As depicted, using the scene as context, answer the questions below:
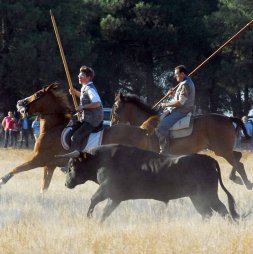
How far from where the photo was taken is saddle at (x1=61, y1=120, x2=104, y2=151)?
40.2 feet

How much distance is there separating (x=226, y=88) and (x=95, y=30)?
7.40 metres

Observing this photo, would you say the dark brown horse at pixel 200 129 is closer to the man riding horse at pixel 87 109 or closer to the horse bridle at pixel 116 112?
the horse bridle at pixel 116 112

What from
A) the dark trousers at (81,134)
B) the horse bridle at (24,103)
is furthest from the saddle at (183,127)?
the horse bridle at (24,103)

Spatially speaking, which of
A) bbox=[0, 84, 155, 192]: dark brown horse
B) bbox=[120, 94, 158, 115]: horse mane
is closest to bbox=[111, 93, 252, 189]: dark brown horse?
bbox=[120, 94, 158, 115]: horse mane

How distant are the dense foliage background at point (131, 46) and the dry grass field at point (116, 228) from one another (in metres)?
27.1

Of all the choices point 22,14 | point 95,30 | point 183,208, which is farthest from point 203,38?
point 183,208

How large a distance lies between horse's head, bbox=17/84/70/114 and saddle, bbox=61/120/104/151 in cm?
42

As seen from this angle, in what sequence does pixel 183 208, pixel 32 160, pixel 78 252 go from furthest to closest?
pixel 32 160 → pixel 183 208 → pixel 78 252

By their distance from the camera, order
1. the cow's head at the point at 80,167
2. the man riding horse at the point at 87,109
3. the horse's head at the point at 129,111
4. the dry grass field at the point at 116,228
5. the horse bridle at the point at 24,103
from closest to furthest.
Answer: the dry grass field at the point at 116,228, the cow's head at the point at 80,167, the man riding horse at the point at 87,109, the horse bridle at the point at 24,103, the horse's head at the point at 129,111

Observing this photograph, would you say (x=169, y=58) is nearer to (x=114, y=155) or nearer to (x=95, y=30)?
(x=95, y=30)

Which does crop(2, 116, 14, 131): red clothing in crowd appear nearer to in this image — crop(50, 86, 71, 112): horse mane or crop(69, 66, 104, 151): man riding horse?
crop(50, 86, 71, 112): horse mane

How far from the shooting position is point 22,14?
3872 cm

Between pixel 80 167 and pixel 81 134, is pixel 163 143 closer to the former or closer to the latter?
pixel 81 134

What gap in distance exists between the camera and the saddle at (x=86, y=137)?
1227 centimetres
